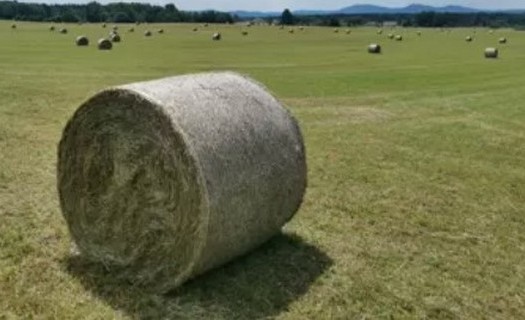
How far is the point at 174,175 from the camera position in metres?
6.75

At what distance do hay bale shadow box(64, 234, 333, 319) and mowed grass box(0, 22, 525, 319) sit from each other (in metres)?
0.02

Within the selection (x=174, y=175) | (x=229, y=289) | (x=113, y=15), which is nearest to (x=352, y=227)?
A: (x=229, y=289)

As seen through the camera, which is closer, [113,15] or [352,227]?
[352,227]

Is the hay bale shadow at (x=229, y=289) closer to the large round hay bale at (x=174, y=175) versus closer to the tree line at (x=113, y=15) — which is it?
the large round hay bale at (x=174, y=175)

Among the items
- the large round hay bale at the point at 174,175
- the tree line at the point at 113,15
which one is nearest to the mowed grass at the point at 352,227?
the large round hay bale at the point at 174,175

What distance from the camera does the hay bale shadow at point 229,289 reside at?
644 cm

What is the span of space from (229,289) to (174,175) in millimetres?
1240

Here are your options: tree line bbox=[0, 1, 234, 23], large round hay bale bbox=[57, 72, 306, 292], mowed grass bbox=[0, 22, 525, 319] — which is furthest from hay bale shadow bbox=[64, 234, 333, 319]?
tree line bbox=[0, 1, 234, 23]

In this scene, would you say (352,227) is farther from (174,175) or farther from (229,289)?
(174,175)

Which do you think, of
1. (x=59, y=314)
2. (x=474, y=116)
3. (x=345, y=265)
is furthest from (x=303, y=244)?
(x=474, y=116)

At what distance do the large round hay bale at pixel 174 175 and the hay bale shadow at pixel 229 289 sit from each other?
0.17m

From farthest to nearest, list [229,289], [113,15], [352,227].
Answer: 1. [113,15]
2. [352,227]
3. [229,289]

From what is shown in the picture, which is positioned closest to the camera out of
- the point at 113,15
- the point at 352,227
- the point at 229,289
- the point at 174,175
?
the point at 174,175

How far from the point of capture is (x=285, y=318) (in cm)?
642
